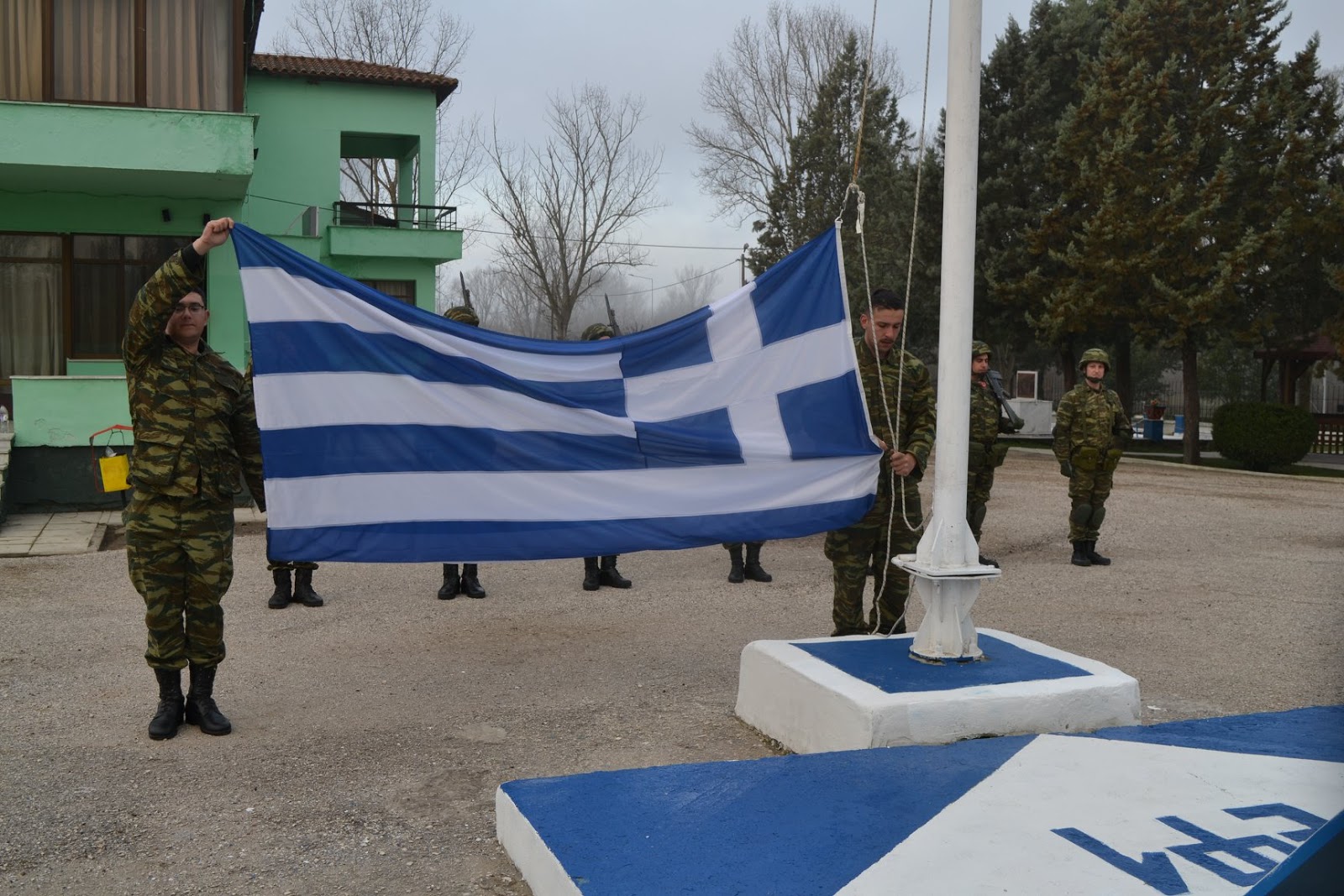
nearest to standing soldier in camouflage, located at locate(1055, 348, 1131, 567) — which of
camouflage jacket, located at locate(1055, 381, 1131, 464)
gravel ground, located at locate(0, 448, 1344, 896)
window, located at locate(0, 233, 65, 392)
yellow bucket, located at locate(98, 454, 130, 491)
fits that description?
camouflage jacket, located at locate(1055, 381, 1131, 464)

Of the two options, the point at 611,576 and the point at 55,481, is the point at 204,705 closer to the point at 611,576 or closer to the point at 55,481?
the point at 611,576

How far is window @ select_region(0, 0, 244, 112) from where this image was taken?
583 inches

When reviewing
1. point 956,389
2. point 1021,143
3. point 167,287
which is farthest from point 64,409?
point 1021,143

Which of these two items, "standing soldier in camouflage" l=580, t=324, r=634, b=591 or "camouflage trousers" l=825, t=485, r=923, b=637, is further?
"standing soldier in camouflage" l=580, t=324, r=634, b=591

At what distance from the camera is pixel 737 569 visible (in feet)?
30.9

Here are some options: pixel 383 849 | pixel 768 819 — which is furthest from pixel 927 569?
pixel 383 849

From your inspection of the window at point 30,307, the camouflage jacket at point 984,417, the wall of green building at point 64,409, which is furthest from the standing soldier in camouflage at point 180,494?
the window at point 30,307

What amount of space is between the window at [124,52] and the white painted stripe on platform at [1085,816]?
1440 centimetres

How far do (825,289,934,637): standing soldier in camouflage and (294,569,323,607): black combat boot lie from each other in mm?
3996

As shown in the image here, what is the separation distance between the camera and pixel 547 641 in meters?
7.20

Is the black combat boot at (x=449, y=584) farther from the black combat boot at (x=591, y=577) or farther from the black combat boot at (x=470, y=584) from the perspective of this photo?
the black combat boot at (x=591, y=577)

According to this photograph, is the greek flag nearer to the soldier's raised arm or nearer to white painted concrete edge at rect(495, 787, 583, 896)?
the soldier's raised arm

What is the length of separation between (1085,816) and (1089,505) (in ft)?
23.9

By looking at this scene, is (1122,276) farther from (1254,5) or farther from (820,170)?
(820,170)
